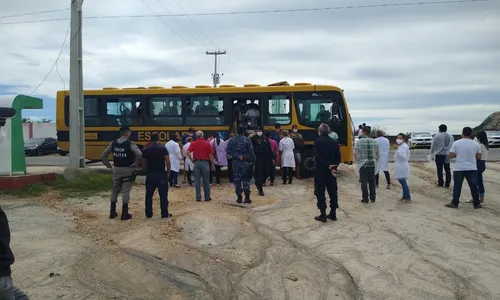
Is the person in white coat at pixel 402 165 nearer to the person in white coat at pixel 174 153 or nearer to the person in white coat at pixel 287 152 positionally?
the person in white coat at pixel 287 152

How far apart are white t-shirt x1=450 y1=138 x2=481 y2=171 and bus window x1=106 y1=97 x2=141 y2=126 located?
35.5 feet

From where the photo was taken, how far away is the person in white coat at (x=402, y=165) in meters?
10.9

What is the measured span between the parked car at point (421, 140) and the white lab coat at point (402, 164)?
23.5 meters

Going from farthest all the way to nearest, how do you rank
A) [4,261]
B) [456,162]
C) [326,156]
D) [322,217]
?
[456,162]
[322,217]
[326,156]
[4,261]

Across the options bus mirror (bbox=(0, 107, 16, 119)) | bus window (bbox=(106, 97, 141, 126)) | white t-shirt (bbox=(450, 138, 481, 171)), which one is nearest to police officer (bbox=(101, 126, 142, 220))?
bus mirror (bbox=(0, 107, 16, 119))

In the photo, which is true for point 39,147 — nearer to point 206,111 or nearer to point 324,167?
point 206,111

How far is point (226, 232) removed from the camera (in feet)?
26.6

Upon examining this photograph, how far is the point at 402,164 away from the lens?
431 inches

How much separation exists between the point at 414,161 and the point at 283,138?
34.8 ft

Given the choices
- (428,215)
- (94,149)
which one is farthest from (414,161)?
(94,149)

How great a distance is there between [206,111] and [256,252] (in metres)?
9.79

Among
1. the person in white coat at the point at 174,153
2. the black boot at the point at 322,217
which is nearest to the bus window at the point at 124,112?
the person in white coat at the point at 174,153

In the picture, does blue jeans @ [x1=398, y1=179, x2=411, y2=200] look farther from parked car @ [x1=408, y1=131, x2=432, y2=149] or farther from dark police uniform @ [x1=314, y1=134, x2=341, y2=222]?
parked car @ [x1=408, y1=131, x2=432, y2=149]

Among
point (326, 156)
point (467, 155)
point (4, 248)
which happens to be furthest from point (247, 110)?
point (4, 248)
